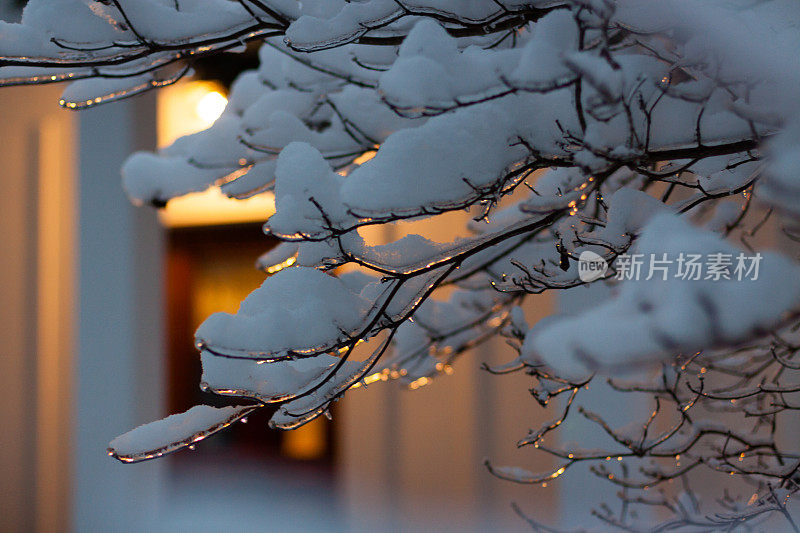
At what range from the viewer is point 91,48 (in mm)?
1109

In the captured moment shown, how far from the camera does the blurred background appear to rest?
13.1 feet

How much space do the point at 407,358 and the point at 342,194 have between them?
73 centimetres

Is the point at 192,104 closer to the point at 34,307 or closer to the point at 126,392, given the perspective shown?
the point at 34,307

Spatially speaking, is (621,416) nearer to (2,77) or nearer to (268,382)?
(268,382)

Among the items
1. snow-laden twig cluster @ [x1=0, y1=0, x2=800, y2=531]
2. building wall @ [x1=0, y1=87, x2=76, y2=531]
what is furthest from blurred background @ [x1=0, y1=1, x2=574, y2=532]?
snow-laden twig cluster @ [x1=0, y1=0, x2=800, y2=531]

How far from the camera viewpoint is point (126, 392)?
4438mm

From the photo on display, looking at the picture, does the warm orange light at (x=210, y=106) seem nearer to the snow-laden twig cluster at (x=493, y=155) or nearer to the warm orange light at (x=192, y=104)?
the warm orange light at (x=192, y=104)

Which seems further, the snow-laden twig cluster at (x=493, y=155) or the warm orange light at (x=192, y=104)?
the warm orange light at (x=192, y=104)

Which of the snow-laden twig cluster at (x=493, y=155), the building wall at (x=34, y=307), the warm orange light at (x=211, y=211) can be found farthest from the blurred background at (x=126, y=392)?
the snow-laden twig cluster at (x=493, y=155)

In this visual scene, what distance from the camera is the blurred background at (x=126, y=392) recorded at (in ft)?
13.1

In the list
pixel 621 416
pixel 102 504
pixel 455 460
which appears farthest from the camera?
pixel 102 504

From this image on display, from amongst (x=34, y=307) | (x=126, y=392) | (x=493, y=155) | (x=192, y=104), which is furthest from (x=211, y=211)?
(x=493, y=155)

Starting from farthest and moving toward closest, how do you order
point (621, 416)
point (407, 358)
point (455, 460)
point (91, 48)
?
point (455, 460) < point (621, 416) < point (407, 358) < point (91, 48)

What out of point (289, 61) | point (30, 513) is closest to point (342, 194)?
point (289, 61)
